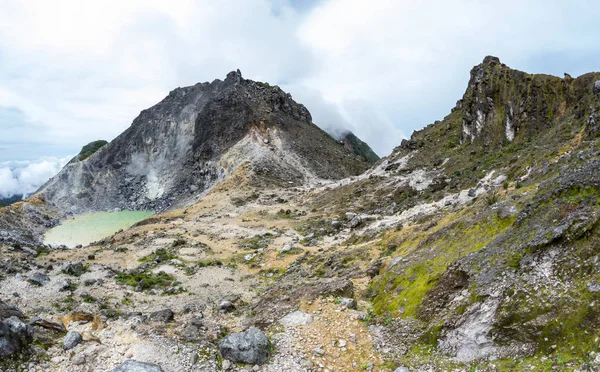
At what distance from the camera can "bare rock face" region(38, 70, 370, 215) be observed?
278 feet

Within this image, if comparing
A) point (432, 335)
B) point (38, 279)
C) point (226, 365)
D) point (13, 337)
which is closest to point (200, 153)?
point (38, 279)

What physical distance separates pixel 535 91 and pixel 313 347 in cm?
4909

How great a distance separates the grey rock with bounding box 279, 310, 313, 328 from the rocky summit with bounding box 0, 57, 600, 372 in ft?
0.24

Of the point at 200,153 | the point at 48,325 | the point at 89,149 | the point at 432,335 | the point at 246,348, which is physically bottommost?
the point at 246,348

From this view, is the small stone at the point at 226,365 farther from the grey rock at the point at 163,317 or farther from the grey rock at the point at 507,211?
the grey rock at the point at 507,211

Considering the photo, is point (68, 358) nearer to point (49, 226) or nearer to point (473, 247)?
point (473, 247)

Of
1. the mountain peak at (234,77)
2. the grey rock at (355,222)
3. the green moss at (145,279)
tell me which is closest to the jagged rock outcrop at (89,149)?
the mountain peak at (234,77)

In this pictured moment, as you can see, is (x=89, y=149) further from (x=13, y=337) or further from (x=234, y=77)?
(x=13, y=337)

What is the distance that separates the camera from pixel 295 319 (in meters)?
13.4

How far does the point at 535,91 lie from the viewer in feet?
154

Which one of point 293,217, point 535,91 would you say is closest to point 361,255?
point 293,217

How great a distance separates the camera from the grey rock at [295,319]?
13.1 metres

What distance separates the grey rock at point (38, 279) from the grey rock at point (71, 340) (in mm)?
16353

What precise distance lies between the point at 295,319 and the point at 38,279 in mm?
21391
